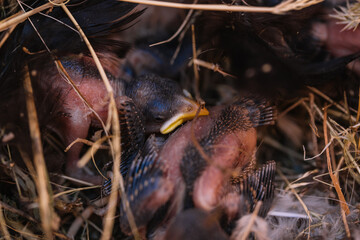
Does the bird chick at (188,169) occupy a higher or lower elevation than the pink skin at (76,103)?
lower

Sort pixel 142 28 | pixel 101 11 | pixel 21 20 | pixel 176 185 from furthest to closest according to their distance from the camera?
pixel 142 28 < pixel 101 11 < pixel 21 20 < pixel 176 185

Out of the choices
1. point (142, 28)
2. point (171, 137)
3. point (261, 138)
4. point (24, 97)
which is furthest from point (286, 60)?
point (24, 97)

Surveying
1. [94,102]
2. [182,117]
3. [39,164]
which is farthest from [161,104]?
[39,164]

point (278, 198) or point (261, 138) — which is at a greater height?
point (261, 138)

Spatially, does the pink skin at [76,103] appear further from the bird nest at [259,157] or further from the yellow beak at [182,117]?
the yellow beak at [182,117]

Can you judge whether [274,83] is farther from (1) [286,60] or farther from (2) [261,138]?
(2) [261,138]

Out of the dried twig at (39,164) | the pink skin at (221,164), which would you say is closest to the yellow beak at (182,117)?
the pink skin at (221,164)

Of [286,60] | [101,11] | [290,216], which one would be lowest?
[290,216]

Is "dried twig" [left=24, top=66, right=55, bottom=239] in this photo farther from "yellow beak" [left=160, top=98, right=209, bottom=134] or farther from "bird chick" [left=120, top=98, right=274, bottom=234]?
"yellow beak" [left=160, top=98, right=209, bottom=134]
